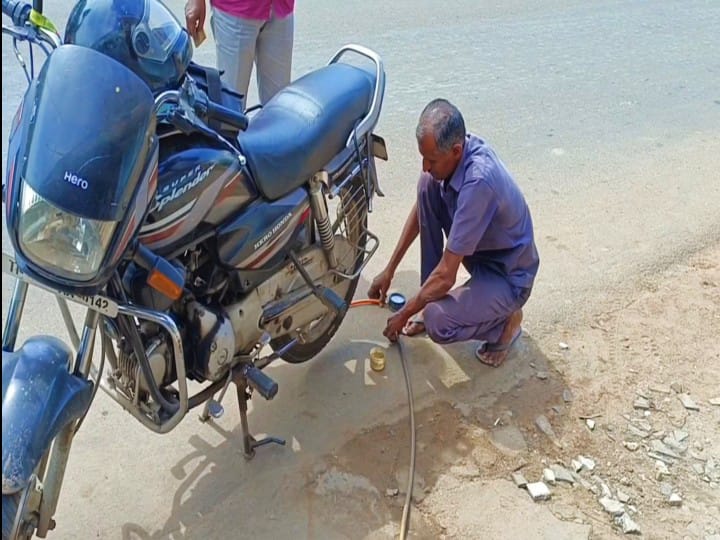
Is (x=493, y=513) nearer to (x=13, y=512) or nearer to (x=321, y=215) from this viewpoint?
(x=321, y=215)

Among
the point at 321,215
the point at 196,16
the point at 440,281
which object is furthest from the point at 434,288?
the point at 196,16

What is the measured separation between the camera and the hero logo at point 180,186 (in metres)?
2.05

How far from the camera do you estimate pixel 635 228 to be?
4.15m

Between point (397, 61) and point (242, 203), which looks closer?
point (242, 203)

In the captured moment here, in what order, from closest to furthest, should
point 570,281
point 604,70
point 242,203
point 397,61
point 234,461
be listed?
1. point 242,203
2. point 234,461
3. point 570,281
4. point 397,61
5. point 604,70

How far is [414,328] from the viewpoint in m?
3.29

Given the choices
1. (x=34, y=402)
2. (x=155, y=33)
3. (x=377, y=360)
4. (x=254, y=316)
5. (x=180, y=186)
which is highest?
(x=155, y=33)

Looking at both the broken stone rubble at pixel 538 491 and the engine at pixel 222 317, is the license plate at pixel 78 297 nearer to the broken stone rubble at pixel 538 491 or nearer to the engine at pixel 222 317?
the engine at pixel 222 317

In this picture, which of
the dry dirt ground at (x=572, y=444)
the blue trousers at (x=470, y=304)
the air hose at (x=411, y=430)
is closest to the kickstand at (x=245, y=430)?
the dry dirt ground at (x=572, y=444)

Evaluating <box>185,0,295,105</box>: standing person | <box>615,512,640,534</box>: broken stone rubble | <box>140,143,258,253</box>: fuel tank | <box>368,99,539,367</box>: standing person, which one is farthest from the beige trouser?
<box>615,512,640,534</box>: broken stone rubble

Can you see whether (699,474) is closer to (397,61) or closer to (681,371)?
(681,371)

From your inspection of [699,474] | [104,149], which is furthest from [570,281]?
[104,149]

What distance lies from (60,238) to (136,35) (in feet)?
1.72

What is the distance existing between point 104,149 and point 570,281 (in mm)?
2509
